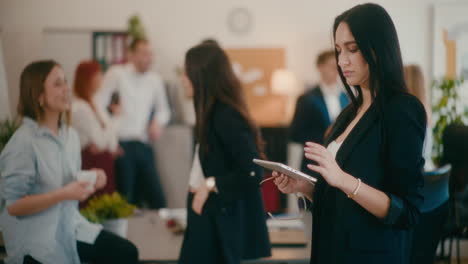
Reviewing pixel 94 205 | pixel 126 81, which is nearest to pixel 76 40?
pixel 126 81

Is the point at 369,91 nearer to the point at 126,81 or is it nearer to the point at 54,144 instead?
the point at 54,144

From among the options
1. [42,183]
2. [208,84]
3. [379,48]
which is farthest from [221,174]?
[379,48]

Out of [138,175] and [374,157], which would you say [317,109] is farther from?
[374,157]

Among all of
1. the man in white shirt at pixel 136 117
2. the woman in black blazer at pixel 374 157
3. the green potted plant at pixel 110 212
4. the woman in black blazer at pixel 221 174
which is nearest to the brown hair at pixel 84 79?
the man in white shirt at pixel 136 117

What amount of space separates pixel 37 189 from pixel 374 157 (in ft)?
4.32

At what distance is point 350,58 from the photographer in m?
1.41

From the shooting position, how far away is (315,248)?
5.02 ft

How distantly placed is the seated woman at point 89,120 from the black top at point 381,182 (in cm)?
213

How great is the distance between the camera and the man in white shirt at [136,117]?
14.9 ft

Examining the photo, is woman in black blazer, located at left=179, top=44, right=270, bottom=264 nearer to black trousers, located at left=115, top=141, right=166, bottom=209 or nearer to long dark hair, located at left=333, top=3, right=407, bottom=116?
long dark hair, located at left=333, top=3, right=407, bottom=116

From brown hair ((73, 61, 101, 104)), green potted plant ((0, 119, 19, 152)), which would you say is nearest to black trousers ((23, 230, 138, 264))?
green potted plant ((0, 119, 19, 152))

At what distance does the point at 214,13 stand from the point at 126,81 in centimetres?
172

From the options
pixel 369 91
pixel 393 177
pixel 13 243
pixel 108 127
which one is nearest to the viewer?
pixel 393 177

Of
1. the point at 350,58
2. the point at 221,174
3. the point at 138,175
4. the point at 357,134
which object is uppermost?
Answer: the point at 350,58
